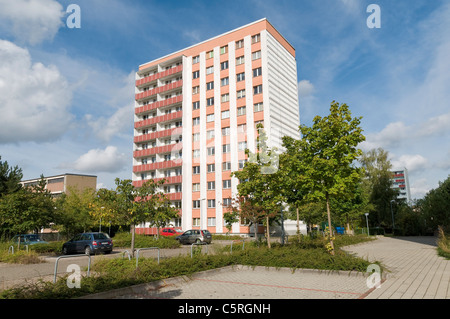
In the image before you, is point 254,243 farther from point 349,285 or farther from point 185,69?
point 185,69

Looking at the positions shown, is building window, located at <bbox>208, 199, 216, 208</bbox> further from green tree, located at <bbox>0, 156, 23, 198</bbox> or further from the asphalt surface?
the asphalt surface

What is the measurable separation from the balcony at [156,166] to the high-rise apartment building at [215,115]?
165 mm

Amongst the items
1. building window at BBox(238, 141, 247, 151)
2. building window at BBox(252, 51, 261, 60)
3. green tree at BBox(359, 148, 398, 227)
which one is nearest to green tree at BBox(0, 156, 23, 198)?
building window at BBox(238, 141, 247, 151)

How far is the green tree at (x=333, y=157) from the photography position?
1379 centimetres

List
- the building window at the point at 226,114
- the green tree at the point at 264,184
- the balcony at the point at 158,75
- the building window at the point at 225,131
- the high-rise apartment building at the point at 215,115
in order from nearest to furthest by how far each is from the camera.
A: the green tree at the point at 264,184 < the high-rise apartment building at the point at 215,115 < the building window at the point at 225,131 < the building window at the point at 226,114 < the balcony at the point at 158,75

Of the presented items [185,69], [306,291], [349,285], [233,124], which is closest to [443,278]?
[349,285]

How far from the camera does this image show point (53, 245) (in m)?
23.8

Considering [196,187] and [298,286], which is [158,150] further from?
[298,286]

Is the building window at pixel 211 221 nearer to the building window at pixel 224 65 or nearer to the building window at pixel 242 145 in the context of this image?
the building window at pixel 242 145

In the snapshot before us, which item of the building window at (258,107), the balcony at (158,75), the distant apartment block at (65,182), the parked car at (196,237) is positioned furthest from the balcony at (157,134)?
the distant apartment block at (65,182)

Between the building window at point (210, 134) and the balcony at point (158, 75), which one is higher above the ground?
the balcony at point (158, 75)

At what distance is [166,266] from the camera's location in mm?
11000

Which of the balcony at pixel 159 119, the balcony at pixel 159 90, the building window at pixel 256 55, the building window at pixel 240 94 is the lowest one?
the balcony at pixel 159 119
